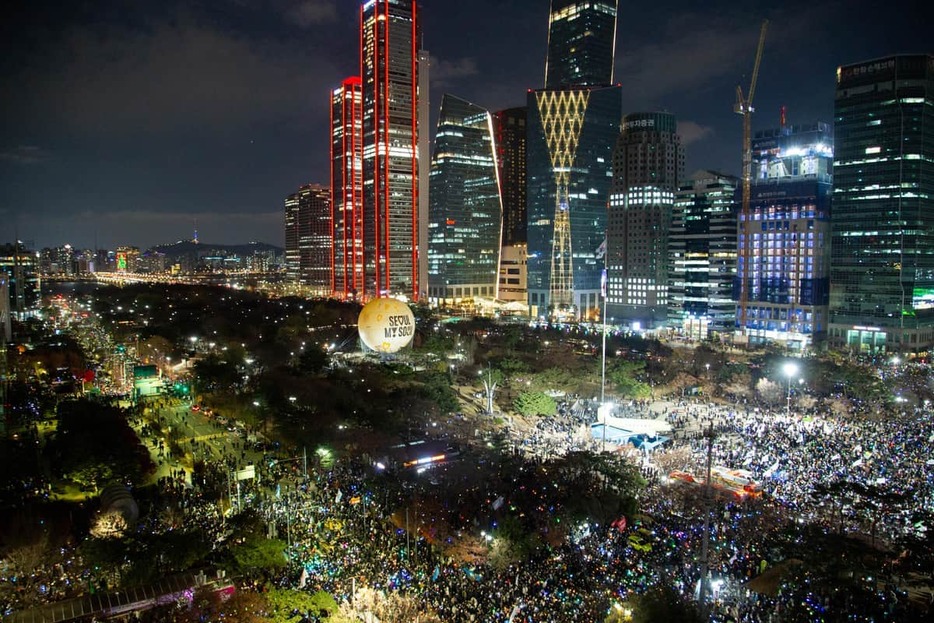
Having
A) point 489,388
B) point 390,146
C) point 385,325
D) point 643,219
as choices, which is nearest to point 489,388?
point 489,388

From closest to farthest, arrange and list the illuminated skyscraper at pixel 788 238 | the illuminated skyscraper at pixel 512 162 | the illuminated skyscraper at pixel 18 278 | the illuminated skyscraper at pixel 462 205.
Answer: the illuminated skyscraper at pixel 788 238, the illuminated skyscraper at pixel 18 278, the illuminated skyscraper at pixel 462 205, the illuminated skyscraper at pixel 512 162

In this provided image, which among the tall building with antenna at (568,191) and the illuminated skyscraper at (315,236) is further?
the illuminated skyscraper at (315,236)

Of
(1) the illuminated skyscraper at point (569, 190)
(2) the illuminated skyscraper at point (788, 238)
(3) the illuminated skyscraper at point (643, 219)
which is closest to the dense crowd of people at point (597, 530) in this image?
(2) the illuminated skyscraper at point (788, 238)

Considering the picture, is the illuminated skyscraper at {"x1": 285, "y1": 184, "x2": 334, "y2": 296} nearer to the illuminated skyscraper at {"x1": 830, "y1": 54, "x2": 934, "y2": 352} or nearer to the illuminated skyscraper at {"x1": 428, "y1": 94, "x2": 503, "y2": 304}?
the illuminated skyscraper at {"x1": 428, "y1": 94, "x2": 503, "y2": 304}

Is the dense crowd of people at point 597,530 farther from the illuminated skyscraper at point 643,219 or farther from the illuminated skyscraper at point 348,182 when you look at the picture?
the illuminated skyscraper at point 348,182

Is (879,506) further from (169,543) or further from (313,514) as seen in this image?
(169,543)

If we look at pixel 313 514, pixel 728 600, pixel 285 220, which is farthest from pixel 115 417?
pixel 285 220

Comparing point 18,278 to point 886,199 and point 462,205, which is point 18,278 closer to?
point 462,205
